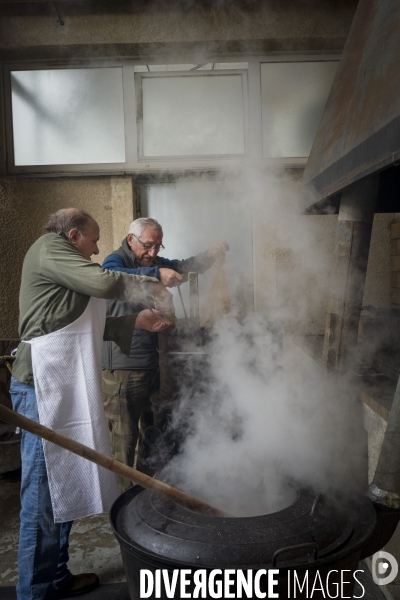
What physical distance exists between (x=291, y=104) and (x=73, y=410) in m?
3.76

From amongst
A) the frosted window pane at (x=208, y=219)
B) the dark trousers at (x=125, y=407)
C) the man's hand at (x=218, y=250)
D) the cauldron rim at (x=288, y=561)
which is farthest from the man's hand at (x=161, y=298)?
the frosted window pane at (x=208, y=219)

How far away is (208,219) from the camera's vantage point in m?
5.14

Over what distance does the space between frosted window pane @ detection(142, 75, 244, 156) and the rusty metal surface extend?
74.4 inches

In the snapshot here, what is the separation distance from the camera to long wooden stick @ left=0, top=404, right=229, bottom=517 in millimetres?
1680

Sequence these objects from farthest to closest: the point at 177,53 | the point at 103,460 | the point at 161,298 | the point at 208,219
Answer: the point at 208,219
the point at 177,53
the point at 161,298
the point at 103,460

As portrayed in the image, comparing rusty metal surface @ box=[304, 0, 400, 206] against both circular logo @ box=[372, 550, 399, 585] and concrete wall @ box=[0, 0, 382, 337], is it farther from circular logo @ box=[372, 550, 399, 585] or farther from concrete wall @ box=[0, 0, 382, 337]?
circular logo @ box=[372, 550, 399, 585]

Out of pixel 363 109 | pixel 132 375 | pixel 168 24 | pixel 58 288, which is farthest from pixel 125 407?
pixel 168 24

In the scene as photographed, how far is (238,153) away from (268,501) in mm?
3623

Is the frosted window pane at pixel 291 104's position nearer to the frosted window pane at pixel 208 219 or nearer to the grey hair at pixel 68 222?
the frosted window pane at pixel 208 219

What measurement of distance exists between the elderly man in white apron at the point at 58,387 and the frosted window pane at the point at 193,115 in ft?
7.77

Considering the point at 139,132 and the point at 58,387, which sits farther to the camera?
the point at 139,132

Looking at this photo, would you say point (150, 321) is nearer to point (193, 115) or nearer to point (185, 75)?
point (193, 115)

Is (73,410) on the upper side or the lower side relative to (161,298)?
lower

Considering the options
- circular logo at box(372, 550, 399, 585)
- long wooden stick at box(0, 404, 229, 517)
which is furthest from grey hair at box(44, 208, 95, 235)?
circular logo at box(372, 550, 399, 585)
